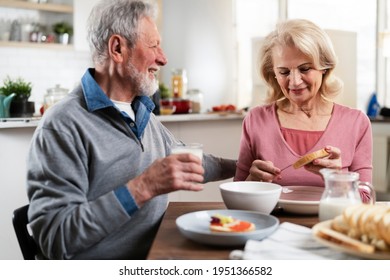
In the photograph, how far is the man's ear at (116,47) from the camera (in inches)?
61.5

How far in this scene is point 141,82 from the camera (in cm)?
161

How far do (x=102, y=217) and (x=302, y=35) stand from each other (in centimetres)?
98

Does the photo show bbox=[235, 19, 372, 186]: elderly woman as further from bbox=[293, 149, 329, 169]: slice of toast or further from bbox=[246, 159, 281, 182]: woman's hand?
bbox=[293, 149, 329, 169]: slice of toast

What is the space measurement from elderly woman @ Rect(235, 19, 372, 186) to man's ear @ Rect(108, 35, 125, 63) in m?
0.57

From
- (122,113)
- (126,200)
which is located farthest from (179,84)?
(126,200)

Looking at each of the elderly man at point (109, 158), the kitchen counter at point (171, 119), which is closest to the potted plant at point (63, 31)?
the kitchen counter at point (171, 119)

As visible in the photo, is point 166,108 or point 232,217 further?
point 166,108

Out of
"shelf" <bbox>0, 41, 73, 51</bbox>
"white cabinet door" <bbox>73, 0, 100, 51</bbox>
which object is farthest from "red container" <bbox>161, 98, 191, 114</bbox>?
"shelf" <bbox>0, 41, 73, 51</bbox>

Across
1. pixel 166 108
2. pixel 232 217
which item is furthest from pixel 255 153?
pixel 166 108

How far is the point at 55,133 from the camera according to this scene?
138 centimetres

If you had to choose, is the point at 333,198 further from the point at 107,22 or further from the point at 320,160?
the point at 107,22

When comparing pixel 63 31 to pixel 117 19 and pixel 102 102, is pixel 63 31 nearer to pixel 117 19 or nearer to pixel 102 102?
pixel 117 19

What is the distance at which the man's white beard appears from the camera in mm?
1591

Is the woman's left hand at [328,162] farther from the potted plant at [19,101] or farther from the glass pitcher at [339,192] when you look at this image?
the potted plant at [19,101]
